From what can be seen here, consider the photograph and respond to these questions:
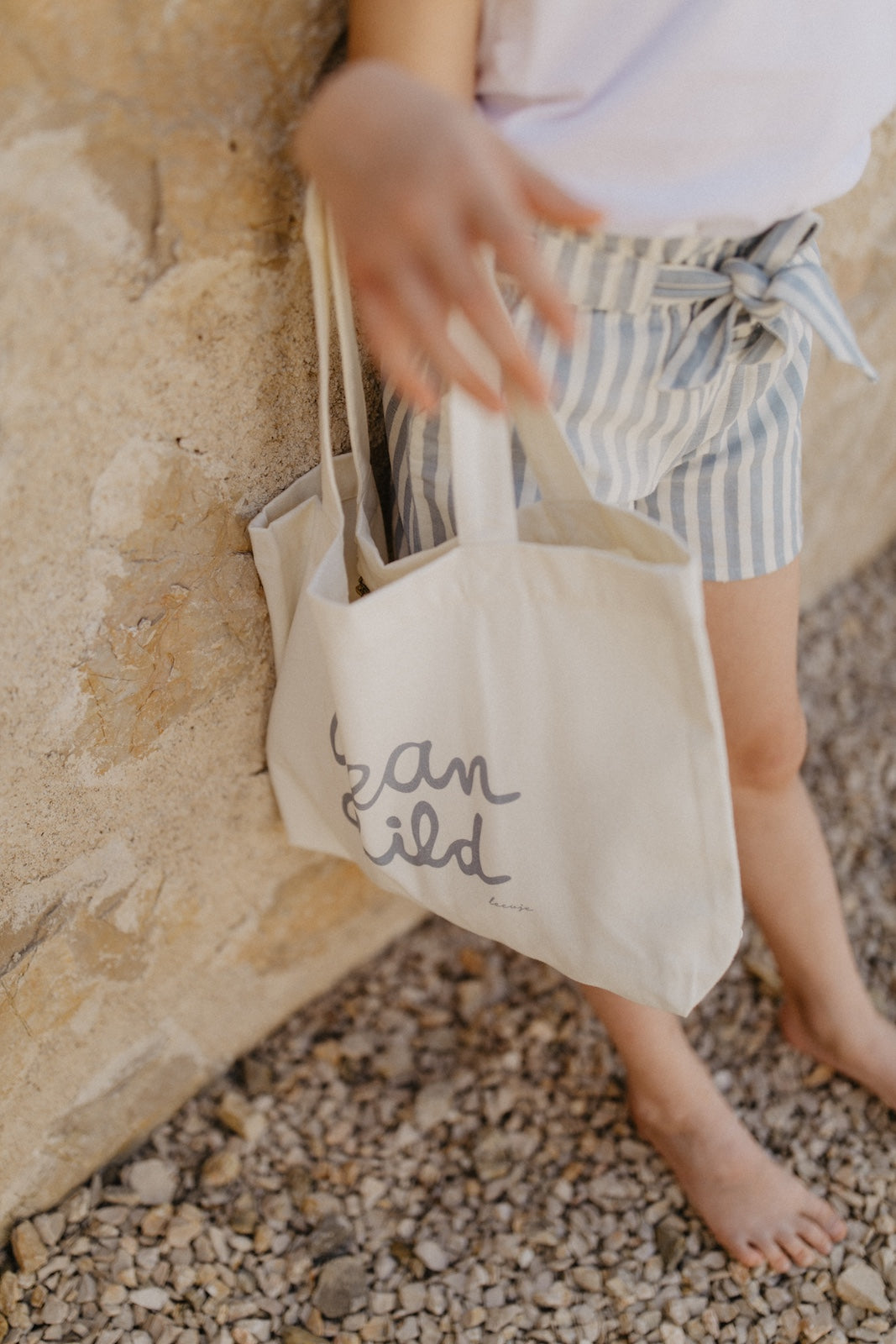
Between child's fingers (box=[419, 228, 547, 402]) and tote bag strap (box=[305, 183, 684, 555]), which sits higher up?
child's fingers (box=[419, 228, 547, 402])

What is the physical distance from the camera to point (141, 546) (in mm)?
947

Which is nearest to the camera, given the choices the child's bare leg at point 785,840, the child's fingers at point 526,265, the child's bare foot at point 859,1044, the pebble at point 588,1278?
the child's fingers at point 526,265

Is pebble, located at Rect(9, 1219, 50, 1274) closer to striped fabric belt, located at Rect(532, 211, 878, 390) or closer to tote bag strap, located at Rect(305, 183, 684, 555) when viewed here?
tote bag strap, located at Rect(305, 183, 684, 555)

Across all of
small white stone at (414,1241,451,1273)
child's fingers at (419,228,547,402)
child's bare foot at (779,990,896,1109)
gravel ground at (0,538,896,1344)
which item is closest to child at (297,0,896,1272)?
child's fingers at (419,228,547,402)

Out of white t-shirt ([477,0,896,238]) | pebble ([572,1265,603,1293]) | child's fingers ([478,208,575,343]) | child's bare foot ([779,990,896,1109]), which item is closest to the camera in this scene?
child's fingers ([478,208,575,343])

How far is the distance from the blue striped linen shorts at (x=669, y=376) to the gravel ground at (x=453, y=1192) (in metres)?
0.74

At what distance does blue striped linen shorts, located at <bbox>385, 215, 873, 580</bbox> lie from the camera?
844mm

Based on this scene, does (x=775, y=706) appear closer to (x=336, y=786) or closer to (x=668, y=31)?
(x=336, y=786)

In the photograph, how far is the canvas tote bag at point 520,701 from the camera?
0.82 metres

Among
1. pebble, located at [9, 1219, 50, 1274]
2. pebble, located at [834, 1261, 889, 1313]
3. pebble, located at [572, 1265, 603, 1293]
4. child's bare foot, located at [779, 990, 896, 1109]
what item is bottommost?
pebble, located at [834, 1261, 889, 1313]

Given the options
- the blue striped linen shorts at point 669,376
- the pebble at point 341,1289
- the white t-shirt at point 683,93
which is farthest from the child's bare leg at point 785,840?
the pebble at point 341,1289

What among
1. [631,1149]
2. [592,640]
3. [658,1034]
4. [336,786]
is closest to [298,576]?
[336,786]

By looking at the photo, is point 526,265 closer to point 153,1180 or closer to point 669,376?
point 669,376

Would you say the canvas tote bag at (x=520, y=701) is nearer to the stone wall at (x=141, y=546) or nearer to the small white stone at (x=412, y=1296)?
the stone wall at (x=141, y=546)
